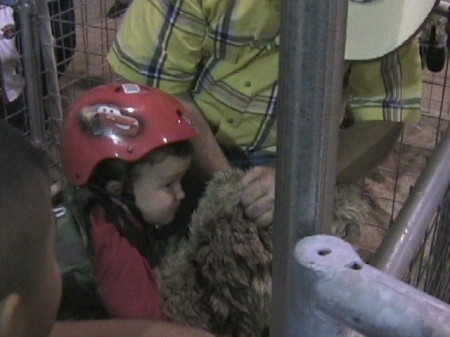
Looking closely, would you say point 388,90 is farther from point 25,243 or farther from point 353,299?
point 353,299

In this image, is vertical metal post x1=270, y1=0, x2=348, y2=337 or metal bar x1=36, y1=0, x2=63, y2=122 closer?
vertical metal post x1=270, y1=0, x2=348, y2=337

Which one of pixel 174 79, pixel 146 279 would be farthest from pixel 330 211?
pixel 174 79

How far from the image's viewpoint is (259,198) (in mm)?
1330

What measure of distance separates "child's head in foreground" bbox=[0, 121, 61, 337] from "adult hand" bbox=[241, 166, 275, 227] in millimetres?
587

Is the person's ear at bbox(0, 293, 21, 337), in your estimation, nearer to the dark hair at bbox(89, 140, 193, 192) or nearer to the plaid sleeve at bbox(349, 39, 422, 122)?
the dark hair at bbox(89, 140, 193, 192)

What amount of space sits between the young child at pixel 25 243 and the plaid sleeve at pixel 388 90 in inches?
33.5

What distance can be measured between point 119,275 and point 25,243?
0.63 meters

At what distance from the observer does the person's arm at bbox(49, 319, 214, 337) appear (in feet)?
3.54

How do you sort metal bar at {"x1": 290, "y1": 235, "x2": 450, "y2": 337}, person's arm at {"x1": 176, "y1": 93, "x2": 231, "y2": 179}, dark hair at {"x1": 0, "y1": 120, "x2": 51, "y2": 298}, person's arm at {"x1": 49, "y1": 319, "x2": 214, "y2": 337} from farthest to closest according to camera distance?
person's arm at {"x1": 176, "y1": 93, "x2": 231, "y2": 179} < person's arm at {"x1": 49, "y1": 319, "x2": 214, "y2": 337} < dark hair at {"x1": 0, "y1": 120, "x2": 51, "y2": 298} < metal bar at {"x1": 290, "y1": 235, "x2": 450, "y2": 337}

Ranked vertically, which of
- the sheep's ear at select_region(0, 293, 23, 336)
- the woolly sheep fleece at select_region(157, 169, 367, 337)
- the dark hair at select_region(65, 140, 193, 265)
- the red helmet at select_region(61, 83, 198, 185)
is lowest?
the woolly sheep fleece at select_region(157, 169, 367, 337)

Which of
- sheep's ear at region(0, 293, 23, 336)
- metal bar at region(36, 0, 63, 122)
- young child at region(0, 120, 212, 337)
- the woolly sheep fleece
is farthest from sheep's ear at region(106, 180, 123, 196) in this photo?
metal bar at region(36, 0, 63, 122)

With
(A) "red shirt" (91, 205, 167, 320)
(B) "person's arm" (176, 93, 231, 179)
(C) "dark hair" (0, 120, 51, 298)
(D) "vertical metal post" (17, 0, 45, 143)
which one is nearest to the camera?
(C) "dark hair" (0, 120, 51, 298)

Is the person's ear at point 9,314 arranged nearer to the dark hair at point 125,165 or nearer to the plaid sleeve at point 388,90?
the dark hair at point 125,165

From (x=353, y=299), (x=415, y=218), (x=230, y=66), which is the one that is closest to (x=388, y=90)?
(x=230, y=66)
